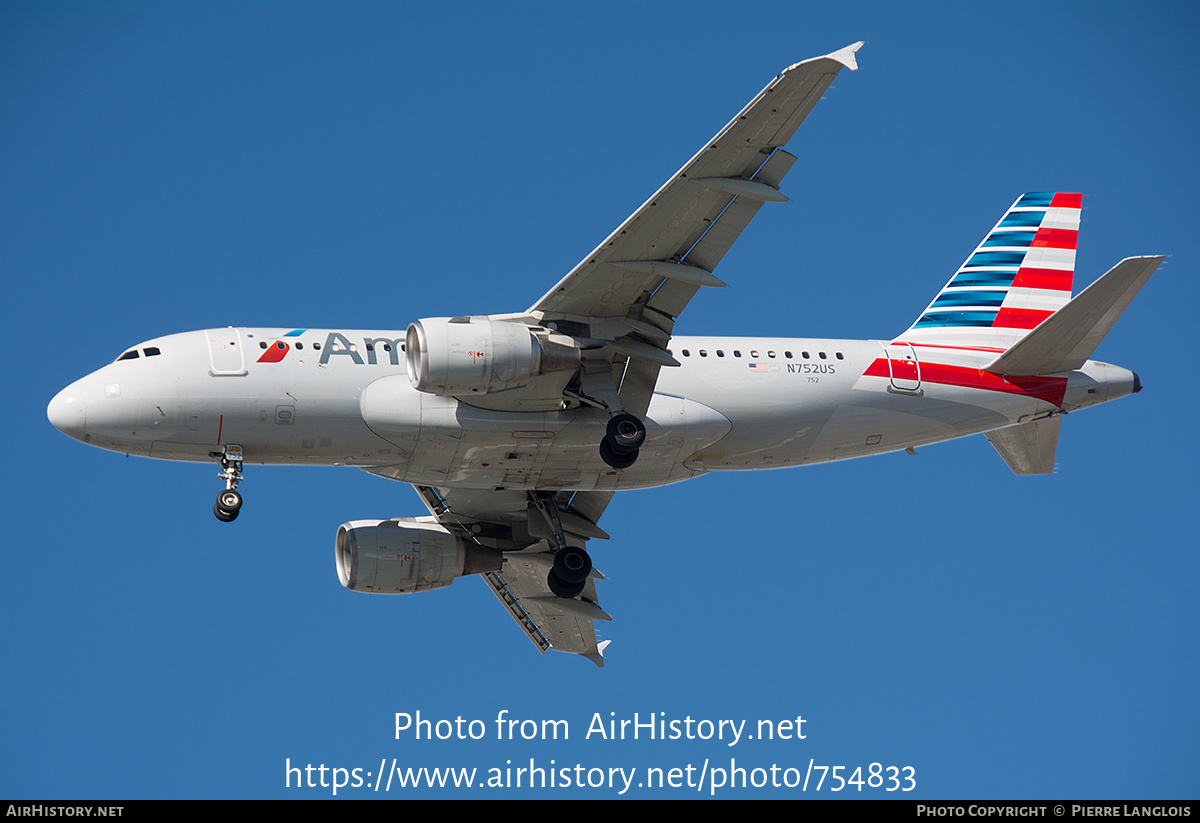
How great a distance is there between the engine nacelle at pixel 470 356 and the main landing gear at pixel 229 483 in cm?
468

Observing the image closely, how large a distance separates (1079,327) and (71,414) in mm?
24796

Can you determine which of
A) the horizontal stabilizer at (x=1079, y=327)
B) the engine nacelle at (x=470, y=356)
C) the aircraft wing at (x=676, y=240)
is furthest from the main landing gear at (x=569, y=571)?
the horizontal stabilizer at (x=1079, y=327)

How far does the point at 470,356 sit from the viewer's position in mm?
31000

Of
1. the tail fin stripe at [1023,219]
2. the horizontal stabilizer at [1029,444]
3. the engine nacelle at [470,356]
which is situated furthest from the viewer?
the tail fin stripe at [1023,219]

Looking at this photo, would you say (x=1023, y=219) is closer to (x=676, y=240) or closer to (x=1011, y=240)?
(x=1011, y=240)

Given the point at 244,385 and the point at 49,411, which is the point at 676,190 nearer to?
the point at 244,385

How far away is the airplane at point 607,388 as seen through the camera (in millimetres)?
30969

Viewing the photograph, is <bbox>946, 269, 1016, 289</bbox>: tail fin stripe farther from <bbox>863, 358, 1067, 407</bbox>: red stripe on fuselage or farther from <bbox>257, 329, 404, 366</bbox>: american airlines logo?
<bbox>257, 329, 404, 366</bbox>: american airlines logo

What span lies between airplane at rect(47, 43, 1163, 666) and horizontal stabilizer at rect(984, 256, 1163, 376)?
0.17 feet

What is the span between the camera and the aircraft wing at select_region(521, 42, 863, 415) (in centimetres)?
2862

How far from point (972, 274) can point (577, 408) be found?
1386 centimetres

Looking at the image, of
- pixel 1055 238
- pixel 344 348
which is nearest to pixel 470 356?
pixel 344 348

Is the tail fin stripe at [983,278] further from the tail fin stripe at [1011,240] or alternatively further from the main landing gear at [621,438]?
the main landing gear at [621,438]

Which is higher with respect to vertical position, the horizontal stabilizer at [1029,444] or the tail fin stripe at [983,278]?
the tail fin stripe at [983,278]
